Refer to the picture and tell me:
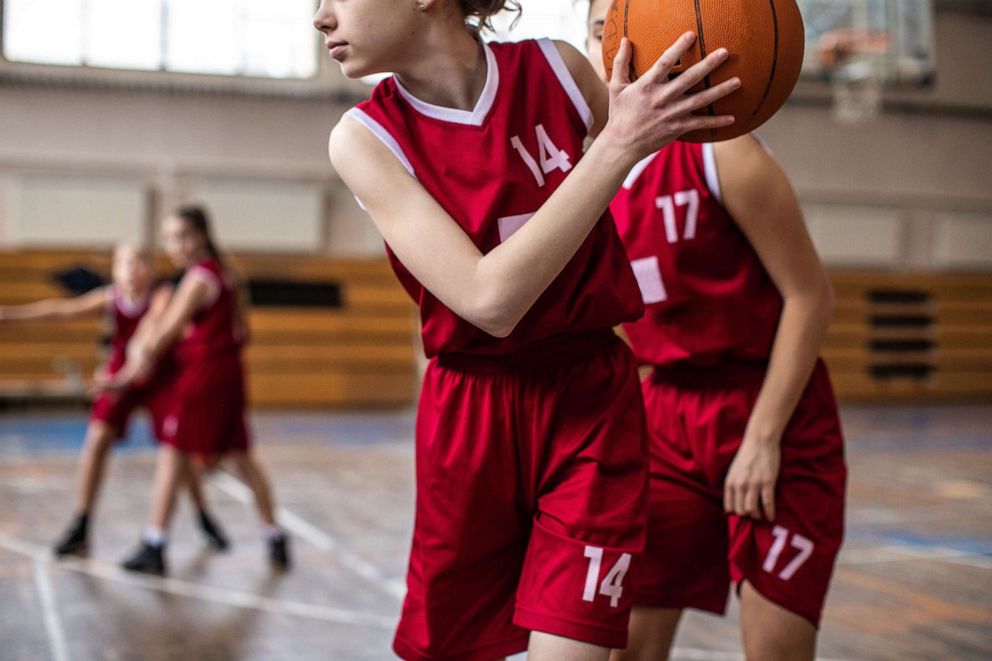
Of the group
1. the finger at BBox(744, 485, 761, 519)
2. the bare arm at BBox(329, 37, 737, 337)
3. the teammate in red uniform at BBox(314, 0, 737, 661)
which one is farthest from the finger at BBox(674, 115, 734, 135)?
the finger at BBox(744, 485, 761, 519)

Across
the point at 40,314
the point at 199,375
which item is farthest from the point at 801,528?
the point at 40,314

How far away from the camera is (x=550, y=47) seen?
1824 millimetres

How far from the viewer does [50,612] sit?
4.39 m

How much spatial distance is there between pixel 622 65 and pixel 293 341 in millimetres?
12132

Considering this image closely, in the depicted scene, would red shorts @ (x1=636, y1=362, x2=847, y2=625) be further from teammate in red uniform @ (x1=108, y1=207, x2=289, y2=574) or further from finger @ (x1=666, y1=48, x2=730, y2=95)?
teammate in red uniform @ (x1=108, y1=207, x2=289, y2=574)

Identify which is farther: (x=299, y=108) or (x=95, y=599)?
(x=299, y=108)

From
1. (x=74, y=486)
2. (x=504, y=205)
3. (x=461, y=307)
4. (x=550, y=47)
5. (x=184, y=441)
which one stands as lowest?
(x=74, y=486)

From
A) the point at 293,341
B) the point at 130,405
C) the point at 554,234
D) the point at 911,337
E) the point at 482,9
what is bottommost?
the point at 293,341

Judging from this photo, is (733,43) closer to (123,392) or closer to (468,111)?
(468,111)

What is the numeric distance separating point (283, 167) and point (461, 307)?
12.1 meters

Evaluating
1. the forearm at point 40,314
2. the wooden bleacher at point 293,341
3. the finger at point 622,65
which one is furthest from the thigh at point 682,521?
the wooden bleacher at point 293,341

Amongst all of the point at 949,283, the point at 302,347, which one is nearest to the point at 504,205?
the point at 302,347

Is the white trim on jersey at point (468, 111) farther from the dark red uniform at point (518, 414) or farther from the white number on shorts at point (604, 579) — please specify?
the white number on shorts at point (604, 579)

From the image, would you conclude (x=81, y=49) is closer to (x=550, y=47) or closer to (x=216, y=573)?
(x=216, y=573)
